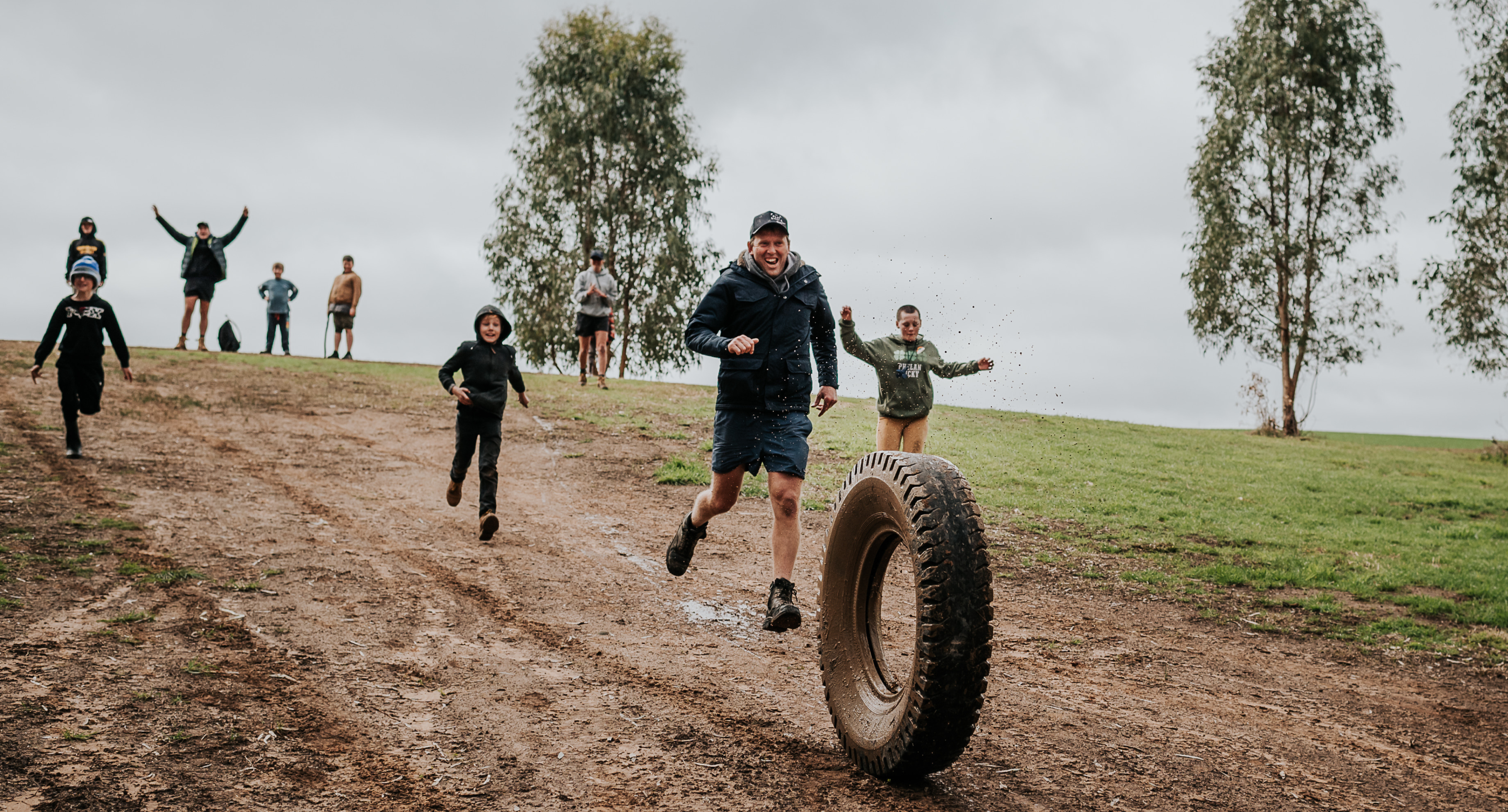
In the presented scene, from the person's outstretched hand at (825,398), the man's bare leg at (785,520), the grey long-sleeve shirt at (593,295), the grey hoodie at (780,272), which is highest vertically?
the grey long-sleeve shirt at (593,295)

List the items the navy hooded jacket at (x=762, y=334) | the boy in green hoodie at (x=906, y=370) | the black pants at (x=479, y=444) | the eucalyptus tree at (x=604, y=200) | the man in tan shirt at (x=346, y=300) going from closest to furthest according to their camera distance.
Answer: the navy hooded jacket at (x=762, y=334), the black pants at (x=479, y=444), the boy in green hoodie at (x=906, y=370), the man in tan shirt at (x=346, y=300), the eucalyptus tree at (x=604, y=200)

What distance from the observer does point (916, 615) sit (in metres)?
3.90

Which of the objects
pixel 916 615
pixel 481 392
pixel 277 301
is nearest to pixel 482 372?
pixel 481 392

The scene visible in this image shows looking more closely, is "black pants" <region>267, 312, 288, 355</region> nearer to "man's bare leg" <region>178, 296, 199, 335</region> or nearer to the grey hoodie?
"man's bare leg" <region>178, 296, 199, 335</region>

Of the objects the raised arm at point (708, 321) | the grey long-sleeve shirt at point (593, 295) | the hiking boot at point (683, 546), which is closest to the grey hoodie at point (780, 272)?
the raised arm at point (708, 321)

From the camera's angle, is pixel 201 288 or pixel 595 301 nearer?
pixel 595 301

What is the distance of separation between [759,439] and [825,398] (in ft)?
1.58

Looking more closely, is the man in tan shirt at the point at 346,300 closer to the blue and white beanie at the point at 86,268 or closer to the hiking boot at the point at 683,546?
the blue and white beanie at the point at 86,268

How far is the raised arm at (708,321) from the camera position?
5578 millimetres

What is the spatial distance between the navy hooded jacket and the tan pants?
4.32 metres

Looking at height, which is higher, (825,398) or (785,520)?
(825,398)

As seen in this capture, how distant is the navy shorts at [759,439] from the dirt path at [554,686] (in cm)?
114

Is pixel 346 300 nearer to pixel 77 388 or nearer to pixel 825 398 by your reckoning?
pixel 77 388

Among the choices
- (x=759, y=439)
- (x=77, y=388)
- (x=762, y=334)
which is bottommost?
(x=77, y=388)
